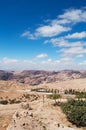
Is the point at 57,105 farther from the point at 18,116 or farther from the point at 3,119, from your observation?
the point at 18,116

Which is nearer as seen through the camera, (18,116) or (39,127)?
(39,127)

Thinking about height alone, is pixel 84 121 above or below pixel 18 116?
below

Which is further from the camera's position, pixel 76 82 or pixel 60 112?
pixel 76 82

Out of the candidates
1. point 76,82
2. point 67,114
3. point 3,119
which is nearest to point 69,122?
point 67,114

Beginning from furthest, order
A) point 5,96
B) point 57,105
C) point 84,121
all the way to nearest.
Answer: point 5,96 → point 57,105 → point 84,121

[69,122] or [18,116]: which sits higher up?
[18,116]

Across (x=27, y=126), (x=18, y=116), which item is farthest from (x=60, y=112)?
(x=27, y=126)

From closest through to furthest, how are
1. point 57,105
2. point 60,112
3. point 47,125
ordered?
1. point 47,125
2. point 60,112
3. point 57,105

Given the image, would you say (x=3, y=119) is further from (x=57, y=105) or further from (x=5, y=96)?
(x=5, y=96)

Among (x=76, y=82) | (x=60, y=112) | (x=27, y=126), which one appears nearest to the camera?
(x=27, y=126)
